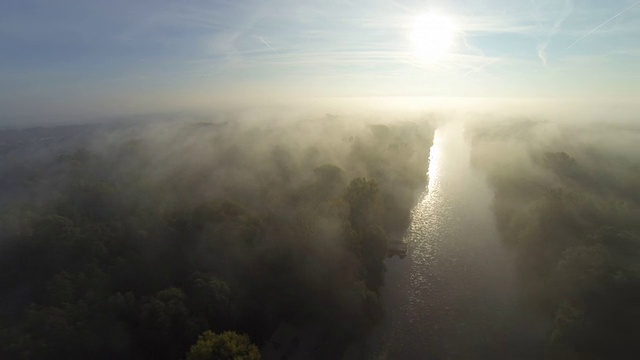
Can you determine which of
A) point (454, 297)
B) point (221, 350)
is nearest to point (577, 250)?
point (454, 297)

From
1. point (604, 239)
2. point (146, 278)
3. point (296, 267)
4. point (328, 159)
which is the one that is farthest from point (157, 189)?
point (604, 239)

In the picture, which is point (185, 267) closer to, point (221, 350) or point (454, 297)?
point (221, 350)

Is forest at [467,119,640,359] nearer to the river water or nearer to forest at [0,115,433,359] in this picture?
the river water

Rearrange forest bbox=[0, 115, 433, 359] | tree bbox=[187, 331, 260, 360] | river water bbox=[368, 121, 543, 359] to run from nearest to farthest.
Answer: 1. tree bbox=[187, 331, 260, 360]
2. forest bbox=[0, 115, 433, 359]
3. river water bbox=[368, 121, 543, 359]

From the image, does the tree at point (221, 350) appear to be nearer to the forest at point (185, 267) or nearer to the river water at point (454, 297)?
the forest at point (185, 267)

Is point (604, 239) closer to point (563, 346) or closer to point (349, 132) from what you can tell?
point (563, 346)

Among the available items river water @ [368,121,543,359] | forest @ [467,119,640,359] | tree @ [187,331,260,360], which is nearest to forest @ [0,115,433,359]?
tree @ [187,331,260,360]

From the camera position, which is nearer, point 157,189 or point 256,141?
point 157,189

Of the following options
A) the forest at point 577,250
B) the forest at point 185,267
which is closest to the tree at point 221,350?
the forest at point 185,267
